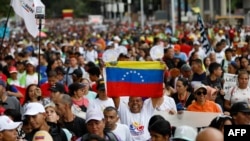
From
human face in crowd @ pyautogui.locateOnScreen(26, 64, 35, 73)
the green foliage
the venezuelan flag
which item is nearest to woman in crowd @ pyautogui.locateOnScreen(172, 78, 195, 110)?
the venezuelan flag

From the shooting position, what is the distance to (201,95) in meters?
10.3

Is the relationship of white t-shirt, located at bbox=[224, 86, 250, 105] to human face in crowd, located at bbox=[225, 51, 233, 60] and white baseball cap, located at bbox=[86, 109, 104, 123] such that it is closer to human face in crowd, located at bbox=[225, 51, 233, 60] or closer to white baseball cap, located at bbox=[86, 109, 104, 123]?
white baseball cap, located at bbox=[86, 109, 104, 123]

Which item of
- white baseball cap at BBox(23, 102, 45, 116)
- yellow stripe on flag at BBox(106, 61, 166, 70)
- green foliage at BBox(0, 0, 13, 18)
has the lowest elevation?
white baseball cap at BBox(23, 102, 45, 116)

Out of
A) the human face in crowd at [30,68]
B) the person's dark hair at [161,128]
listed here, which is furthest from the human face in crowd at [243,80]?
the human face in crowd at [30,68]

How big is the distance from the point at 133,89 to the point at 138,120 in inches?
23.1

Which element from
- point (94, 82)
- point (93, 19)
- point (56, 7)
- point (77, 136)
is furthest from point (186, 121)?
point (56, 7)

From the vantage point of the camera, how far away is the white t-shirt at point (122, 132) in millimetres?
8688

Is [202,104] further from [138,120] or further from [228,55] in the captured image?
[228,55]

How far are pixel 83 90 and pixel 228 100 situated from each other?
1934 millimetres

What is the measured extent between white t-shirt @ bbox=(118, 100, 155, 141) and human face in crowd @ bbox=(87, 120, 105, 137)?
1235 mm

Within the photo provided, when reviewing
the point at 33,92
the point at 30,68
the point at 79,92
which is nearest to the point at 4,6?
the point at 30,68

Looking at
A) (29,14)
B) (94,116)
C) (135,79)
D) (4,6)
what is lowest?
(94,116)

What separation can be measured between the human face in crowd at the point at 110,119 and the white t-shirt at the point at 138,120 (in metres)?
0.70

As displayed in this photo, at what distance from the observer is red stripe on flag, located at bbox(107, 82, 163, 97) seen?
9875 mm
